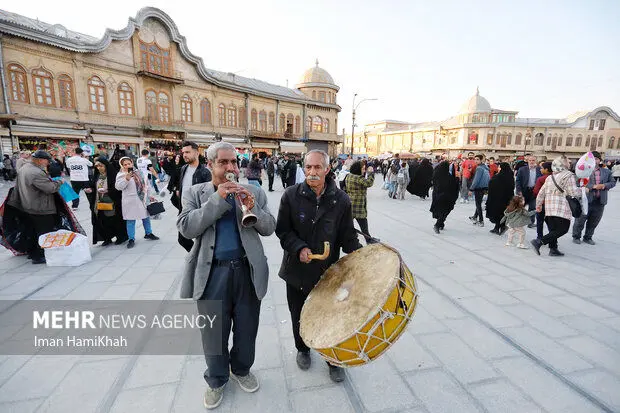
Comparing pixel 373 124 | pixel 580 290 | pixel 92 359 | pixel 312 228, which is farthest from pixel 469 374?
pixel 373 124

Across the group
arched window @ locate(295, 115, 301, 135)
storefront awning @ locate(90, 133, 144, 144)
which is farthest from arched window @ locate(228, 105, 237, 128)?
storefront awning @ locate(90, 133, 144, 144)

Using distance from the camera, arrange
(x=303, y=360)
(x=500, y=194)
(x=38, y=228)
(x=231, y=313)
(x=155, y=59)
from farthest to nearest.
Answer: (x=155, y=59), (x=500, y=194), (x=38, y=228), (x=303, y=360), (x=231, y=313)

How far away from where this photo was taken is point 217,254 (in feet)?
6.98

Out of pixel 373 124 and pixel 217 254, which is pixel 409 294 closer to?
pixel 217 254

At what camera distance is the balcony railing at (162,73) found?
2302 cm

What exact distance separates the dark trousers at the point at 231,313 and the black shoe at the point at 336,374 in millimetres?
696

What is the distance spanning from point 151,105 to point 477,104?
1997 inches

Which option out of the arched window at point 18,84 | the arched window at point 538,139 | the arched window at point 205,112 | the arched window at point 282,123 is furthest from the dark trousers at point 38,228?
the arched window at point 538,139

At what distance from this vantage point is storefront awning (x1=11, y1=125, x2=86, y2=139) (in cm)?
1786

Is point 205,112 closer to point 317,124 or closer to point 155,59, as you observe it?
point 155,59

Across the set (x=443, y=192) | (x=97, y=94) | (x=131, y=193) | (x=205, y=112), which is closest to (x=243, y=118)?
(x=205, y=112)

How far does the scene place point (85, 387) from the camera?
2365 millimetres

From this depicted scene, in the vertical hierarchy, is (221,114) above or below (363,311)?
above

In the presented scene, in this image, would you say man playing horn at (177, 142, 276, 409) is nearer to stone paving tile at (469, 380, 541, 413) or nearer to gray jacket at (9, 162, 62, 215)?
stone paving tile at (469, 380, 541, 413)
